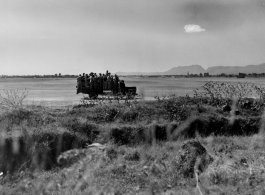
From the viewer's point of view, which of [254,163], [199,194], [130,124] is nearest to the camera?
[199,194]

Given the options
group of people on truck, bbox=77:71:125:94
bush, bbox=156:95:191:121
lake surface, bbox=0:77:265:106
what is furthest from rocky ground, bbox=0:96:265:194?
group of people on truck, bbox=77:71:125:94

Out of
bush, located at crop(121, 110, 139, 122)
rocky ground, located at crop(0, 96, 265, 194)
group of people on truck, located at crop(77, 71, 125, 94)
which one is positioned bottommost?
rocky ground, located at crop(0, 96, 265, 194)

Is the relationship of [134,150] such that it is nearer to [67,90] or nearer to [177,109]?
[177,109]

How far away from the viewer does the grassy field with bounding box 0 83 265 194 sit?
22.6 ft

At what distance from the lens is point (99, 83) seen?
62.3 feet

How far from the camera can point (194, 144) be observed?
794 cm

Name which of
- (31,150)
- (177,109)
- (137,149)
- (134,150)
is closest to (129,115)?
(177,109)

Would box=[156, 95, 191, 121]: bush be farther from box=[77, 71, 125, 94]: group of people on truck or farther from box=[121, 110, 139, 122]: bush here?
box=[77, 71, 125, 94]: group of people on truck

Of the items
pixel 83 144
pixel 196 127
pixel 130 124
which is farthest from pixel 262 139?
pixel 83 144

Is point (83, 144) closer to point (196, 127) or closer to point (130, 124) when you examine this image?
point (130, 124)

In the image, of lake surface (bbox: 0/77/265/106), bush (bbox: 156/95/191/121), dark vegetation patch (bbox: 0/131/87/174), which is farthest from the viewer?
lake surface (bbox: 0/77/265/106)

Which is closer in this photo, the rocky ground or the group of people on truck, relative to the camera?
the rocky ground

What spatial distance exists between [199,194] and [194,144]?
71.1 inches

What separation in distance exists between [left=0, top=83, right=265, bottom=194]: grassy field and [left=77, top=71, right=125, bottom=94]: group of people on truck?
584cm
